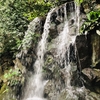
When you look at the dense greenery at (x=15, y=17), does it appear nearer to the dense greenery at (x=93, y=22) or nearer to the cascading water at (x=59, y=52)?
the cascading water at (x=59, y=52)

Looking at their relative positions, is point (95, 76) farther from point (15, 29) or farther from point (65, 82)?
point (15, 29)

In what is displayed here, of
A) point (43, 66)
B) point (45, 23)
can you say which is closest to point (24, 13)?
point (45, 23)

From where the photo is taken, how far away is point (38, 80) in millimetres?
7879

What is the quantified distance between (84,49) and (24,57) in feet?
9.32

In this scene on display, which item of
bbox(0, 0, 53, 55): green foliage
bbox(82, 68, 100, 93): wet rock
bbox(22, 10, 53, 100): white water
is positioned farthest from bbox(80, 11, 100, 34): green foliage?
bbox(0, 0, 53, 55): green foliage

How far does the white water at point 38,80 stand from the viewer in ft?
24.5

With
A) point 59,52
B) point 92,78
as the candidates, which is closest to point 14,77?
point 59,52

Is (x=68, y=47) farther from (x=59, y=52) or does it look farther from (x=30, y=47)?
(x=30, y=47)

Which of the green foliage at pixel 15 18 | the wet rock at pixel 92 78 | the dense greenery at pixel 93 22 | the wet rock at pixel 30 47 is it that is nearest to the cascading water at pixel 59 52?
the wet rock at pixel 30 47

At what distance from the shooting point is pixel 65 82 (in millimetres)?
6914

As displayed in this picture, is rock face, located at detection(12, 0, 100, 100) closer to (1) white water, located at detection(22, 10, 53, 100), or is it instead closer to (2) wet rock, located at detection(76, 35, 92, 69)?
(2) wet rock, located at detection(76, 35, 92, 69)

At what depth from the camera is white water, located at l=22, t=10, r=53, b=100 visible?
748 centimetres

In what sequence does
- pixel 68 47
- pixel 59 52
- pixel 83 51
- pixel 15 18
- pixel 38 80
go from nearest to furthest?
pixel 83 51
pixel 68 47
pixel 59 52
pixel 38 80
pixel 15 18

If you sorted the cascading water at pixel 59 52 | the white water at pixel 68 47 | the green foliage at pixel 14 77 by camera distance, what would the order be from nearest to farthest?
1. the white water at pixel 68 47
2. the cascading water at pixel 59 52
3. the green foliage at pixel 14 77
